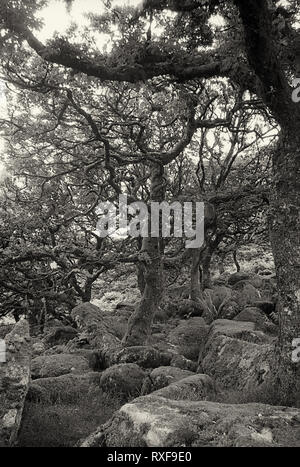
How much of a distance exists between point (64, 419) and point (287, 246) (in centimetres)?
551

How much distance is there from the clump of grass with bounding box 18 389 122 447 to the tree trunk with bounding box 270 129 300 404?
366 centimetres

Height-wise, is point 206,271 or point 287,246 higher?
point 287,246

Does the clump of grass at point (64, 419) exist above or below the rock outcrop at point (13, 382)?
below

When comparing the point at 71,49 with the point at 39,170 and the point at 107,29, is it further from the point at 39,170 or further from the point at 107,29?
the point at 39,170

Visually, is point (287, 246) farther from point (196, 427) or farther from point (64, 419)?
point (64, 419)

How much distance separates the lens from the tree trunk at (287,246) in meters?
7.01

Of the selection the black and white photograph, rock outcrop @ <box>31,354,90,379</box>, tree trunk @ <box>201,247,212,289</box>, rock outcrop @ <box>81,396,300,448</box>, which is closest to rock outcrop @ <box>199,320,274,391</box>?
the black and white photograph

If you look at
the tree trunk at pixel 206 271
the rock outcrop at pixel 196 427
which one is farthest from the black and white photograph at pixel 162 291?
the tree trunk at pixel 206 271

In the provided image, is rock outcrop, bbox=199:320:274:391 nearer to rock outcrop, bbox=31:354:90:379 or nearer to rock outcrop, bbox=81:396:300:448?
rock outcrop, bbox=81:396:300:448

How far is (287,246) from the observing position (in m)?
7.39

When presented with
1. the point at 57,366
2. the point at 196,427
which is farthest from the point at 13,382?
the point at 57,366

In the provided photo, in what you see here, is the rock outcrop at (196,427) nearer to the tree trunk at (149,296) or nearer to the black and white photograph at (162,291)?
the black and white photograph at (162,291)

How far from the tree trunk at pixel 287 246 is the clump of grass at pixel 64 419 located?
366 cm
